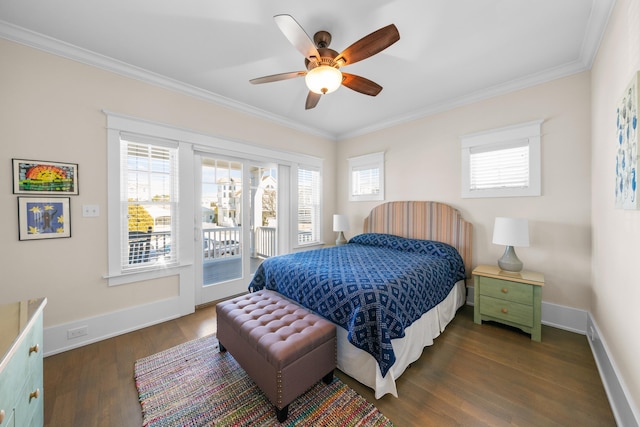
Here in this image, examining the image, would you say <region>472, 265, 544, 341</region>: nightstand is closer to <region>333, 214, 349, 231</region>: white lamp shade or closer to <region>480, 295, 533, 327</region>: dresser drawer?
<region>480, 295, 533, 327</region>: dresser drawer

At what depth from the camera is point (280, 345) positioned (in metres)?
1.49

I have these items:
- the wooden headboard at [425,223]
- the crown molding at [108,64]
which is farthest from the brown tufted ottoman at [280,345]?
the crown molding at [108,64]

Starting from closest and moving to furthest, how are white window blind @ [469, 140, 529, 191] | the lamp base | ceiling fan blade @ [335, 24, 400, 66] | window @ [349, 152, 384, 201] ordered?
ceiling fan blade @ [335, 24, 400, 66] < the lamp base < white window blind @ [469, 140, 529, 191] < window @ [349, 152, 384, 201]

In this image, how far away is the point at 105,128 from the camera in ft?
7.88

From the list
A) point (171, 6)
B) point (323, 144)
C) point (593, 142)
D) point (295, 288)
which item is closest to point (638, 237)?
point (593, 142)

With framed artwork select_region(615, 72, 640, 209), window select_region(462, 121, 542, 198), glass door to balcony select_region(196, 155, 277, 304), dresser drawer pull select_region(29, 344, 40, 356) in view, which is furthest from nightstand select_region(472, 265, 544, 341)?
dresser drawer pull select_region(29, 344, 40, 356)

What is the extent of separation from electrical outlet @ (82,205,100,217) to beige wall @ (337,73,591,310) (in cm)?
Result: 402

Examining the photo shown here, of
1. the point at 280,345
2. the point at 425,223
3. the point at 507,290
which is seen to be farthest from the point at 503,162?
the point at 280,345

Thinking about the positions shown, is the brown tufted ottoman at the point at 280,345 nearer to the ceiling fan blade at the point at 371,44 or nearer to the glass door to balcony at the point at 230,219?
the glass door to balcony at the point at 230,219

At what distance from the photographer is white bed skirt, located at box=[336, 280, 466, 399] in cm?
164

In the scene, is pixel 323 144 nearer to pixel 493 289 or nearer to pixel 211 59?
pixel 211 59

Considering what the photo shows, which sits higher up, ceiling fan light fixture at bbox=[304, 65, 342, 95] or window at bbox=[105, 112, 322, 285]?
ceiling fan light fixture at bbox=[304, 65, 342, 95]

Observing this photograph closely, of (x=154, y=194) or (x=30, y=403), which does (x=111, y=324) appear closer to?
(x=154, y=194)

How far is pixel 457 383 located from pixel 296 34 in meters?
2.73
